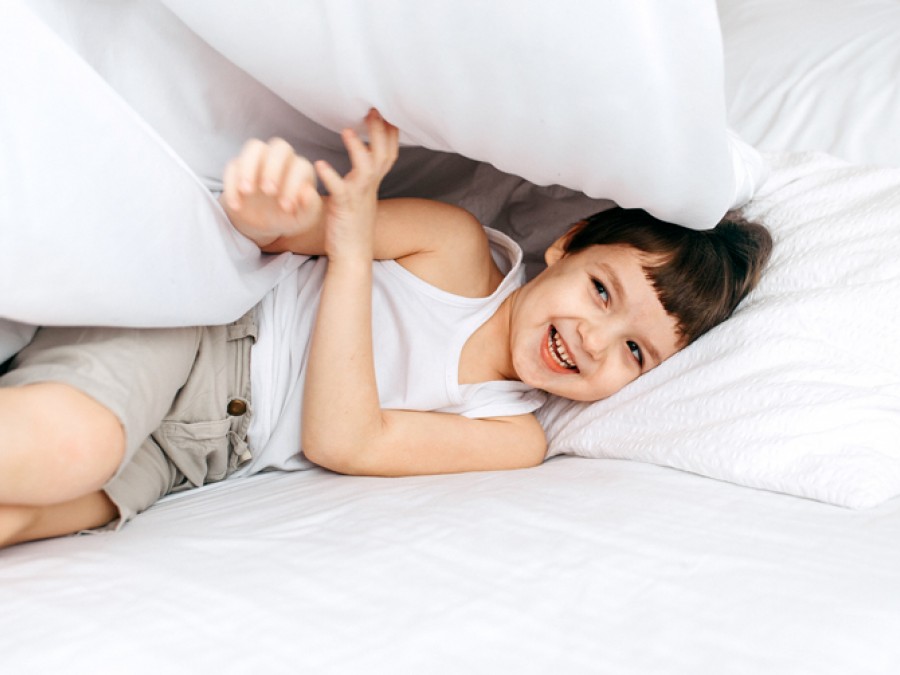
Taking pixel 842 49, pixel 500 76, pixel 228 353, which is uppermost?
pixel 842 49

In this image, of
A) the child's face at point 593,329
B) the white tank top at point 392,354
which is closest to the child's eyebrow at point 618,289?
the child's face at point 593,329

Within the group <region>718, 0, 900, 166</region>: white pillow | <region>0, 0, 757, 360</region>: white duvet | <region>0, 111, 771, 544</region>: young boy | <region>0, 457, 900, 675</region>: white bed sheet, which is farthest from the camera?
<region>718, 0, 900, 166</region>: white pillow

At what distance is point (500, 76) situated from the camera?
648 millimetres

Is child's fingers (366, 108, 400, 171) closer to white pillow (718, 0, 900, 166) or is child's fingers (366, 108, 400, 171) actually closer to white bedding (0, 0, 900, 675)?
white bedding (0, 0, 900, 675)

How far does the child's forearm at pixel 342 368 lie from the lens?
2.82 feet

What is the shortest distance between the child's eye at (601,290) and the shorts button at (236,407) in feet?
1.37

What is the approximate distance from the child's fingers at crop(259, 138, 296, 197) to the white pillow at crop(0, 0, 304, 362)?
82 mm

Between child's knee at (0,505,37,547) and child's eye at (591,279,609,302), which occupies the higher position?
child's eye at (591,279,609,302)

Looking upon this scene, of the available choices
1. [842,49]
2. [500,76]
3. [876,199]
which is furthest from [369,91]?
[842,49]

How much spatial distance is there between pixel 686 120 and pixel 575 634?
41 centimetres

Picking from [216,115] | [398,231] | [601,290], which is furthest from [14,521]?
[601,290]

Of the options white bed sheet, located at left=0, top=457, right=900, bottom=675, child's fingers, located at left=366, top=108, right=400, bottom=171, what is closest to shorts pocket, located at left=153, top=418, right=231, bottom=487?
white bed sheet, located at left=0, top=457, right=900, bottom=675

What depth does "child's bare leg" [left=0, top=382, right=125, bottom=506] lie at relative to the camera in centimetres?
62

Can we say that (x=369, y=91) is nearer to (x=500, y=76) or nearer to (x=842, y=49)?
(x=500, y=76)
